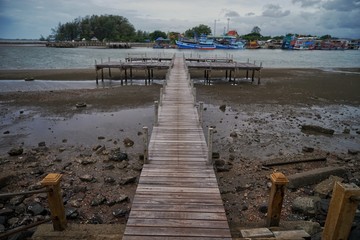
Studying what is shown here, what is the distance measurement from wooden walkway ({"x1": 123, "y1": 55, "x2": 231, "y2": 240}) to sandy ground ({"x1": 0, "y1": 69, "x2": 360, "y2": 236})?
31.5 inches

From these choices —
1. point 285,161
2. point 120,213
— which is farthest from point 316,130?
point 120,213

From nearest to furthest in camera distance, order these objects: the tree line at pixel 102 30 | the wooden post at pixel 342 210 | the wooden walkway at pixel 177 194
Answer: the wooden post at pixel 342 210 → the wooden walkway at pixel 177 194 → the tree line at pixel 102 30

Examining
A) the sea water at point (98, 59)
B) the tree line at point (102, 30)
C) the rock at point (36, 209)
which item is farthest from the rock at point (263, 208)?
the tree line at point (102, 30)

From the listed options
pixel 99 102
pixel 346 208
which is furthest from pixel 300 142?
pixel 99 102

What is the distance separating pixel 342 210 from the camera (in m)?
4.15

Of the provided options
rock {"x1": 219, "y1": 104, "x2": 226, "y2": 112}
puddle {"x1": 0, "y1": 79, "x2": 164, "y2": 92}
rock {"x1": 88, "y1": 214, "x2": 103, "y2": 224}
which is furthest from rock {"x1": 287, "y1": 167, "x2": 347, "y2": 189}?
puddle {"x1": 0, "y1": 79, "x2": 164, "y2": 92}

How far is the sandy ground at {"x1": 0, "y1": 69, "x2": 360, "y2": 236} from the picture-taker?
880cm

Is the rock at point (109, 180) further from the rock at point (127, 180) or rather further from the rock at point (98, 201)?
the rock at point (98, 201)

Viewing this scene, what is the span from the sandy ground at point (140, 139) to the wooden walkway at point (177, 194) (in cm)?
80

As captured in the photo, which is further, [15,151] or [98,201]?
[15,151]

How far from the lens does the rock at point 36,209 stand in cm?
756

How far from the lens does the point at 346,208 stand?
414 centimetres

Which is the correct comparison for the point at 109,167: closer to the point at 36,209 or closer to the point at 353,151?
the point at 36,209

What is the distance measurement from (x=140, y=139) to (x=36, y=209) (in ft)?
22.7
